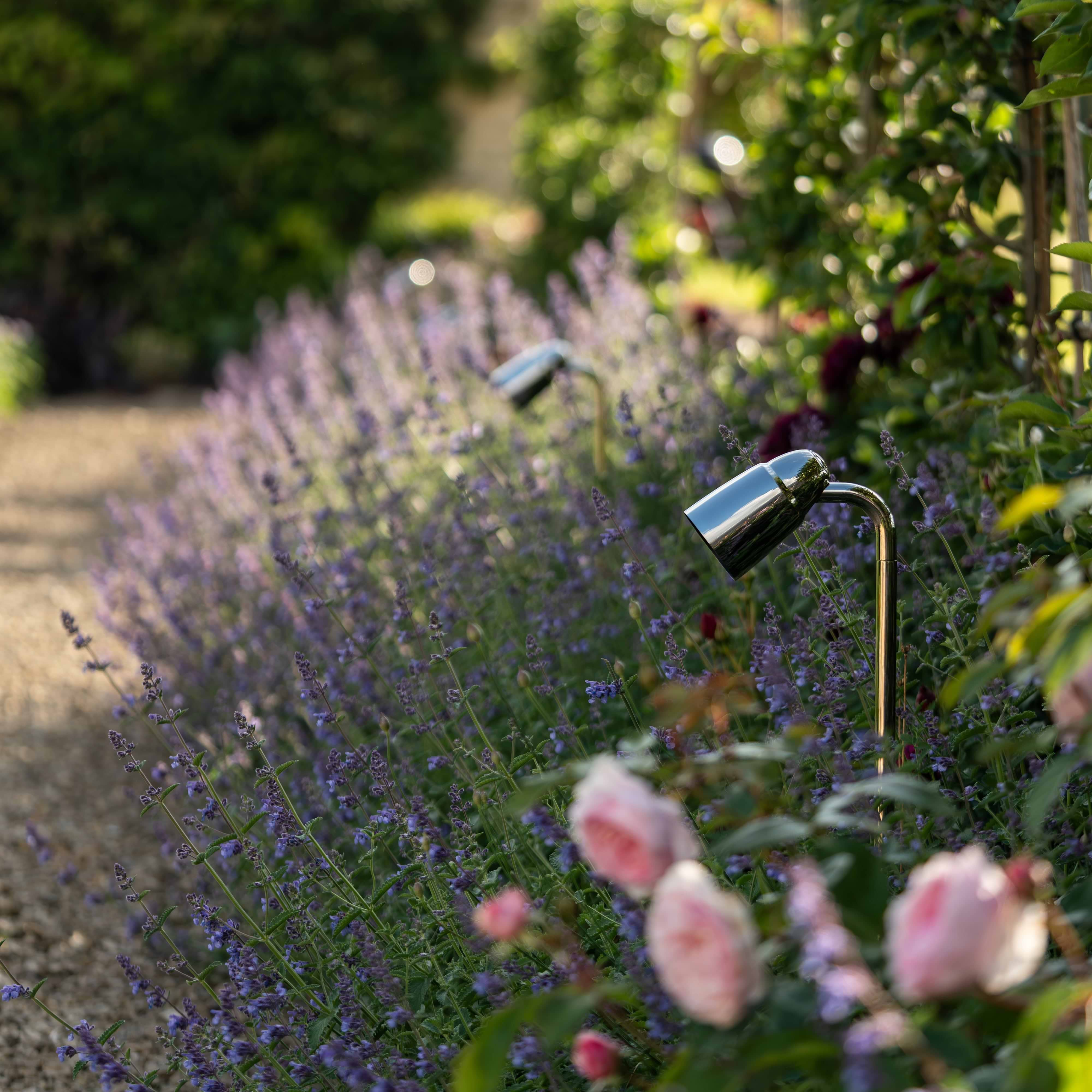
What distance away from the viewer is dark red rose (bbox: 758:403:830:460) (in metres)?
2.37

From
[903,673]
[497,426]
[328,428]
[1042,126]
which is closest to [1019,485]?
[903,673]

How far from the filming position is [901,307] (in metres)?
2.51

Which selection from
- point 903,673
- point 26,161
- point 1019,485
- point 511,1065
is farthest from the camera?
point 26,161

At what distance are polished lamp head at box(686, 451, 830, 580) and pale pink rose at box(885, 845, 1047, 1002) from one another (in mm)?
558

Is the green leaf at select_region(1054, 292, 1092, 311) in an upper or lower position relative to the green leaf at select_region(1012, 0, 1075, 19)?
lower

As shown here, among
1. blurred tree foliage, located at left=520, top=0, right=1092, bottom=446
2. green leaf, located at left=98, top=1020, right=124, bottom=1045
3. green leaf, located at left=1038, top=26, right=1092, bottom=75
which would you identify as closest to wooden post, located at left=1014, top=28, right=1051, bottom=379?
blurred tree foliage, located at left=520, top=0, right=1092, bottom=446

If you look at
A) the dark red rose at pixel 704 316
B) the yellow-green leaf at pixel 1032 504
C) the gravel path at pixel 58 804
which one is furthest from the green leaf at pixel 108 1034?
the dark red rose at pixel 704 316

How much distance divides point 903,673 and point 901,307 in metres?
1.15

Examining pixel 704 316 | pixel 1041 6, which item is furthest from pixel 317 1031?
pixel 704 316

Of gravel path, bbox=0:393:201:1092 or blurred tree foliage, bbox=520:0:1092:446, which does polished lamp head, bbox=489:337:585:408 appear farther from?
gravel path, bbox=0:393:201:1092

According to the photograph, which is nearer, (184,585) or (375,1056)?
(375,1056)

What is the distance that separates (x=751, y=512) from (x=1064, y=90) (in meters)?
0.84

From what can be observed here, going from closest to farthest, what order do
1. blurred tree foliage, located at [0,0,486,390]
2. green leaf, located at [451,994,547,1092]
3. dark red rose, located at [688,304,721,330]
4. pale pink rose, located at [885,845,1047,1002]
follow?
1. pale pink rose, located at [885,845,1047,1002]
2. green leaf, located at [451,994,547,1092]
3. dark red rose, located at [688,304,721,330]
4. blurred tree foliage, located at [0,0,486,390]

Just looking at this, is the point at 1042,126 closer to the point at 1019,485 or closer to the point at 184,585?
the point at 1019,485
